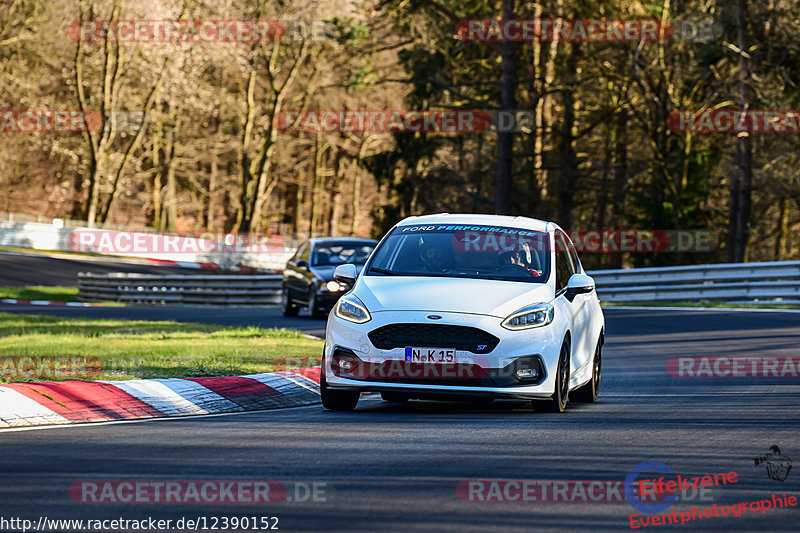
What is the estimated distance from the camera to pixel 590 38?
40844 millimetres

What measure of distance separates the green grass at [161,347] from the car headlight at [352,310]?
243 centimetres

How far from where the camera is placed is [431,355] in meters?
9.57

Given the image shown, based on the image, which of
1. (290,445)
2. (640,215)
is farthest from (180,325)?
(640,215)

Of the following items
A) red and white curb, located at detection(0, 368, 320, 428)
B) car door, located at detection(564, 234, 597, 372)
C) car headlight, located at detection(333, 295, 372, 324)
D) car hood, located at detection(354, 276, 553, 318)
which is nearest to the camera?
red and white curb, located at detection(0, 368, 320, 428)

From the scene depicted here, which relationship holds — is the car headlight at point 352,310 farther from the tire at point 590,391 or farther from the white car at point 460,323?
the tire at point 590,391

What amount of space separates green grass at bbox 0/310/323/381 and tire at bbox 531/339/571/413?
363 cm

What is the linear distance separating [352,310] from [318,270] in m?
14.9

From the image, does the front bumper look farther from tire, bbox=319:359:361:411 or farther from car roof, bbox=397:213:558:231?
car roof, bbox=397:213:558:231

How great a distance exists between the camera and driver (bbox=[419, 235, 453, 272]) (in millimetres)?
10727

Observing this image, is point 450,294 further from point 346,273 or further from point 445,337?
point 346,273

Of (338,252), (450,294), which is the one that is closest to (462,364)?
(450,294)

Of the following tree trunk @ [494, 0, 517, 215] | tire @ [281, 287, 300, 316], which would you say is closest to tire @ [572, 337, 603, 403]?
tire @ [281, 287, 300, 316]

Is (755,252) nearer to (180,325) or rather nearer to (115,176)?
(115,176)

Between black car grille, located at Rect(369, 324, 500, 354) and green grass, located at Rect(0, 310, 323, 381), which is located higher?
black car grille, located at Rect(369, 324, 500, 354)
